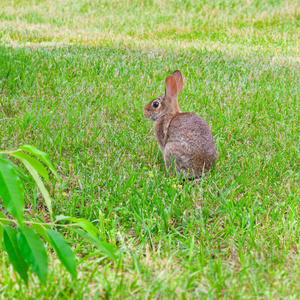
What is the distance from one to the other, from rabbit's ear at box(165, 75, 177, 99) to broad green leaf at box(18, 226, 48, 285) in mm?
2758

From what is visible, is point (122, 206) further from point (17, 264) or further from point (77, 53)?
point (77, 53)

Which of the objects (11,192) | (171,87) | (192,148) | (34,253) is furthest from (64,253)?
(171,87)

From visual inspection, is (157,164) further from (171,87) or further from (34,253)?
(34,253)

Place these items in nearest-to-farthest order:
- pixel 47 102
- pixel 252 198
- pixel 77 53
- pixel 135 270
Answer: pixel 135 270
pixel 252 198
pixel 47 102
pixel 77 53

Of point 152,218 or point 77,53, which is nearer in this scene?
point 152,218

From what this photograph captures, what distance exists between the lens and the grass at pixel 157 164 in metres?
1.85

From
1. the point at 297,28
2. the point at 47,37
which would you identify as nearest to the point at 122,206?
the point at 47,37

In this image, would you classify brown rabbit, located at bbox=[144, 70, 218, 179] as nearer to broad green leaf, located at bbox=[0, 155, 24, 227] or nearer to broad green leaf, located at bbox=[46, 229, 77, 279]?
broad green leaf, located at bbox=[46, 229, 77, 279]

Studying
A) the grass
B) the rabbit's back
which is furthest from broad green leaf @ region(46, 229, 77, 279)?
the rabbit's back

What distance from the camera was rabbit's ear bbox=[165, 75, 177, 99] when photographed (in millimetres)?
3856

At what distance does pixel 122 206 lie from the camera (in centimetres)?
267

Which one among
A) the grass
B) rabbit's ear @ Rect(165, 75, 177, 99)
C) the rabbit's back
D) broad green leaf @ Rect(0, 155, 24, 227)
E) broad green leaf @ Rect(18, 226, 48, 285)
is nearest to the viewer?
broad green leaf @ Rect(0, 155, 24, 227)

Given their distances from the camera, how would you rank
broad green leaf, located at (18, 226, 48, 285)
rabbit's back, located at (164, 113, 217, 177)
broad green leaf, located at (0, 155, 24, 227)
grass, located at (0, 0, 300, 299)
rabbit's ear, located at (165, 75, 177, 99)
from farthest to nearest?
1. rabbit's ear, located at (165, 75, 177, 99)
2. rabbit's back, located at (164, 113, 217, 177)
3. grass, located at (0, 0, 300, 299)
4. broad green leaf, located at (18, 226, 48, 285)
5. broad green leaf, located at (0, 155, 24, 227)

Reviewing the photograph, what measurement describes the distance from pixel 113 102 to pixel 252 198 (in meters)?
2.50
